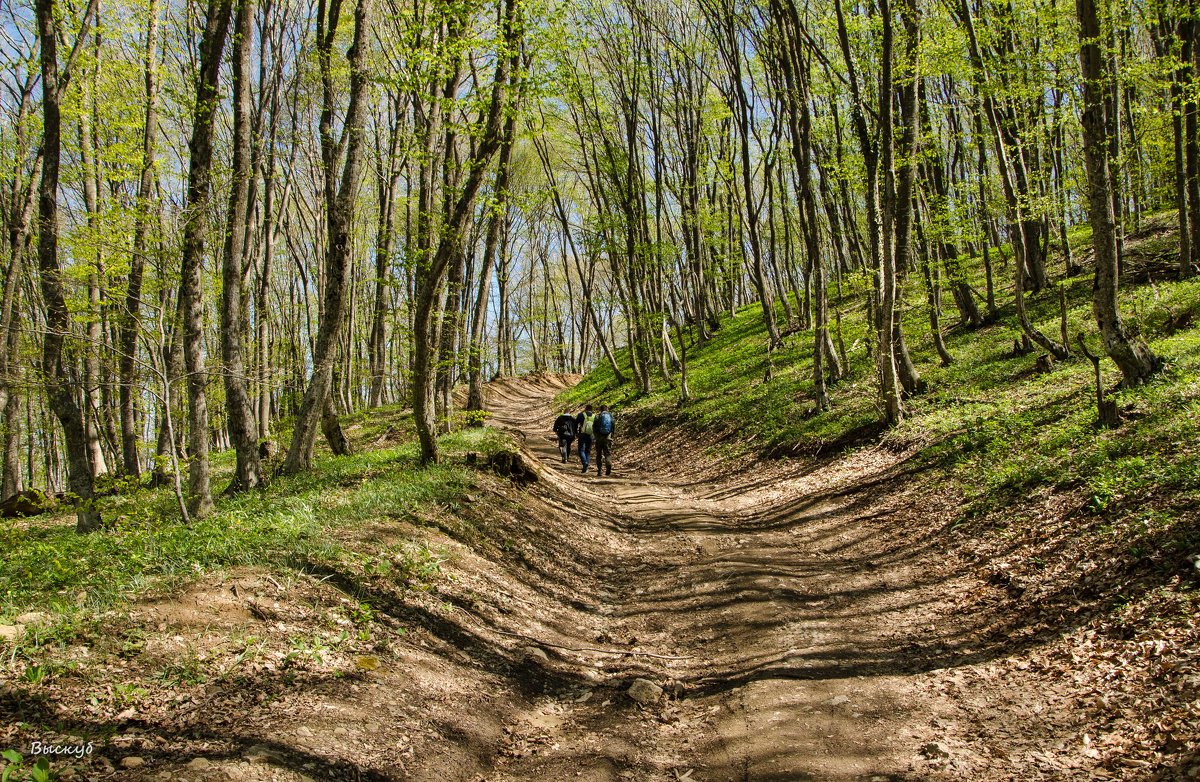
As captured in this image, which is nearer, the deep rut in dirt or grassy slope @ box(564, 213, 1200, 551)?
the deep rut in dirt

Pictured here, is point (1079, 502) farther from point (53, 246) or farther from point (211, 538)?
point (53, 246)

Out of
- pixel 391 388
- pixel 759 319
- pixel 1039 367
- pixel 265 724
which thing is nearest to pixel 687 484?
pixel 1039 367

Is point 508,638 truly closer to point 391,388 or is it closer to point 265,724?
point 265,724

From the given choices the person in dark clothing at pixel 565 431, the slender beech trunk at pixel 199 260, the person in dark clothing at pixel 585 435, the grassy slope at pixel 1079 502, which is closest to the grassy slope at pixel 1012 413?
the grassy slope at pixel 1079 502

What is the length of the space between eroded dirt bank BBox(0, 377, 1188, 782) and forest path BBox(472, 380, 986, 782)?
0.09 feet

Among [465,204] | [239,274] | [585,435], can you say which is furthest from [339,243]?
[585,435]

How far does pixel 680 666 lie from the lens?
5.75m

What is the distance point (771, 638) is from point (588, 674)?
179cm

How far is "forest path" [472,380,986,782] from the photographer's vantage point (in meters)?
4.24

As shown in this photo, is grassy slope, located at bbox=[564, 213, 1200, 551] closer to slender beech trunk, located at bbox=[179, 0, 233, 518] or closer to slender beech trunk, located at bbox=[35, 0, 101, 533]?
slender beech trunk, located at bbox=[179, 0, 233, 518]

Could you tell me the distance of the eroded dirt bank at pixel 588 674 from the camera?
376cm

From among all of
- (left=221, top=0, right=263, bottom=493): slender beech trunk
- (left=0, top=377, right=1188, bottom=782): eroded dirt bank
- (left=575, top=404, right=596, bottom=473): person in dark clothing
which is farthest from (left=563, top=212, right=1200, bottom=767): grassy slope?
(left=221, top=0, right=263, bottom=493): slender beech trunk

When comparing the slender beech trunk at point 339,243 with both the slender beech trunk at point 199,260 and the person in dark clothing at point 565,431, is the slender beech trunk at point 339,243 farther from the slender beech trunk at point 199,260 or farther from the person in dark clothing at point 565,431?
the person in dark clothing at point 565,431

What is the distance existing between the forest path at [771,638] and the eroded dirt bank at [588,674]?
3 centimetres
